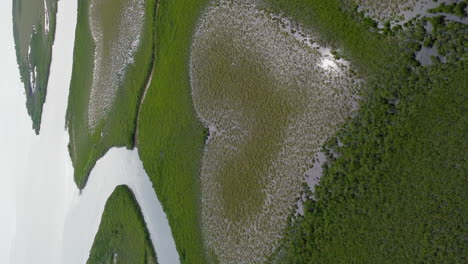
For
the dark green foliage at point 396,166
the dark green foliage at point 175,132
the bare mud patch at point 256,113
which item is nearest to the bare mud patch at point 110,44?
the dark green foliage at point 175,132

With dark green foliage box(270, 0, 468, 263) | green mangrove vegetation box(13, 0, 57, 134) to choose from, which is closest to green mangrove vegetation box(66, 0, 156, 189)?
green mangrove vegetation box(13, 0, 57, 134)

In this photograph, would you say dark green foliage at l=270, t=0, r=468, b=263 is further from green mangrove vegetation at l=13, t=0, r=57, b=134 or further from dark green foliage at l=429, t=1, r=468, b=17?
green mangrove vegetation at l=13, t=0, r=57, b=134

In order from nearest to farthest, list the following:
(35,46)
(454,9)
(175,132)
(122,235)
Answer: (454,9) < (175,132) < (122,235) < (35,46)

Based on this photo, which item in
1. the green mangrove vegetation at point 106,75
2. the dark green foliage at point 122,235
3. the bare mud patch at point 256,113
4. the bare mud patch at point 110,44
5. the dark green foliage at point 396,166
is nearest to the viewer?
the dark green foliage at point 396,166

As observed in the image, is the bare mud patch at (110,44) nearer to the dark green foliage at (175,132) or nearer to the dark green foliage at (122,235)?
the dark green foliage at (175,132)

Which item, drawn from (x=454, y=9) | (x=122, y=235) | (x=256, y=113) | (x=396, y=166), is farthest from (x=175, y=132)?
(x=454, y=9)

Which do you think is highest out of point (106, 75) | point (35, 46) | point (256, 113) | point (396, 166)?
point (396, 166)

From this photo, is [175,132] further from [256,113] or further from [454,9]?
[454,9]
